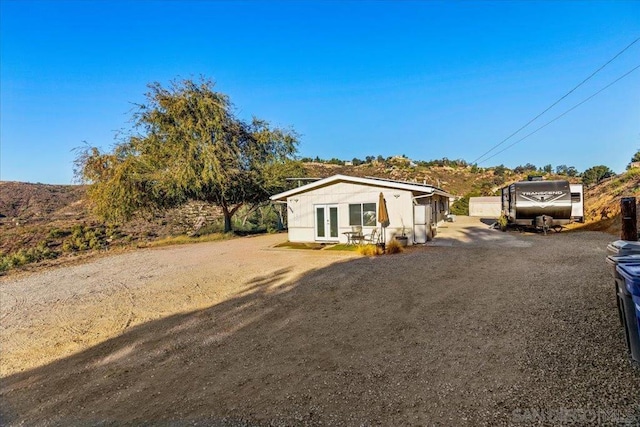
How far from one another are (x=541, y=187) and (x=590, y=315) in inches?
471

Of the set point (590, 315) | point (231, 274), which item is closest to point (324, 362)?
point (590, 315)

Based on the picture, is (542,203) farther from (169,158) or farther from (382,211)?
(169,158)

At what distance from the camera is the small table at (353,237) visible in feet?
42.8

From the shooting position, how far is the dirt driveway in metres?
2.89

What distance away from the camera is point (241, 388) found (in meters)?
3.40

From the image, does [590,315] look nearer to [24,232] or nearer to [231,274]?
[231,274]

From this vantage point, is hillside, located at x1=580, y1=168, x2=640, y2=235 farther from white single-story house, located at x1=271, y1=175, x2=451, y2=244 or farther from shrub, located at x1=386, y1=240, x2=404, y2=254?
shrub, located at x1=386, y1=240, x2=404, y2=254

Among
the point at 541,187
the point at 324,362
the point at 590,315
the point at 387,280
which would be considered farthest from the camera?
the point at 541,187

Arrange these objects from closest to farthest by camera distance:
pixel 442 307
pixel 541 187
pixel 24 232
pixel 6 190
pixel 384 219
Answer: pixel 442 307, pixel 384 219, pixel 541 187, pixel 24 232, pixel 6 190

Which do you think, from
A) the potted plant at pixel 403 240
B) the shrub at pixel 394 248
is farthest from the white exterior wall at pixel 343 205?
the shrub at pixel 394 248

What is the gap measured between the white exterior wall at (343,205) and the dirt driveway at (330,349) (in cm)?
455

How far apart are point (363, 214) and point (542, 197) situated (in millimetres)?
8033

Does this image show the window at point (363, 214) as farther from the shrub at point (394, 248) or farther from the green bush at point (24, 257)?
the green bush at point (24, 257)

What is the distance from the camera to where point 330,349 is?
4.16m
